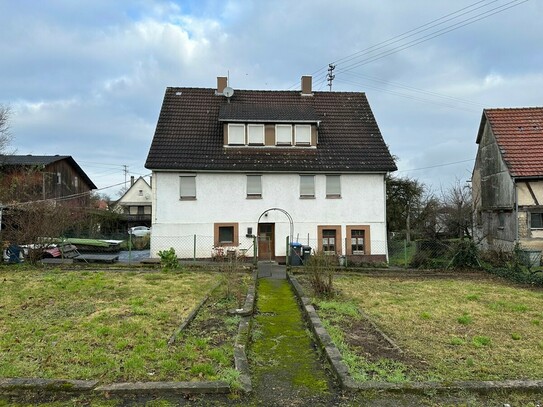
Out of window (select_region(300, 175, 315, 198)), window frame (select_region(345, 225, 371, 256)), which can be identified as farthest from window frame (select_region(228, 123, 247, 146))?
window frame (select_region(345, 225, 371, 256))

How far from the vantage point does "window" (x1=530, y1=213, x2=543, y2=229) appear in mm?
20719

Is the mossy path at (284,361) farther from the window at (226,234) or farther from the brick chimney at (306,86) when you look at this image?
the brick chimney at (306,86)

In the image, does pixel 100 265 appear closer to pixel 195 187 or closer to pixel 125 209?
pixel 195 187

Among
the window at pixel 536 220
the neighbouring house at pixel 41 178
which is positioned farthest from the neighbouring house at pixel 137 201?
the window at pixel 536 220

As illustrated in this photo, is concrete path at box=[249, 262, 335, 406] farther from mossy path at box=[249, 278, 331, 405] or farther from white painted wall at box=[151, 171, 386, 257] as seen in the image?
white painted wall at box=[151, 171, 386, 257]

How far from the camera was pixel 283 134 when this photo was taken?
2394cm

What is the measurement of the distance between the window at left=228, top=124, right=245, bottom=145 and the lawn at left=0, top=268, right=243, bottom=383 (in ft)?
39.3

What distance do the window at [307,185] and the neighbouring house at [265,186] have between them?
0.18 feet

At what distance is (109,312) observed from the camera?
9.13 m

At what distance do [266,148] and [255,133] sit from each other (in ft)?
3.50

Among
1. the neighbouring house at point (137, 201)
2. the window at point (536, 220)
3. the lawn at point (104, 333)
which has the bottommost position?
the lawn at point (104, 333)

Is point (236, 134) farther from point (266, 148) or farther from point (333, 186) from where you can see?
point (333, 186)

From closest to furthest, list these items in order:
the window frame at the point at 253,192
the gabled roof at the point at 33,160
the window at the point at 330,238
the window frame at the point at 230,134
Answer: the window frame at the point at 253,192 < the window at the point at 330,238 < the window frame at the point at 230,134 < the gabled roof at the point at 33,160

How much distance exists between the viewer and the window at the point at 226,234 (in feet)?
73.7
